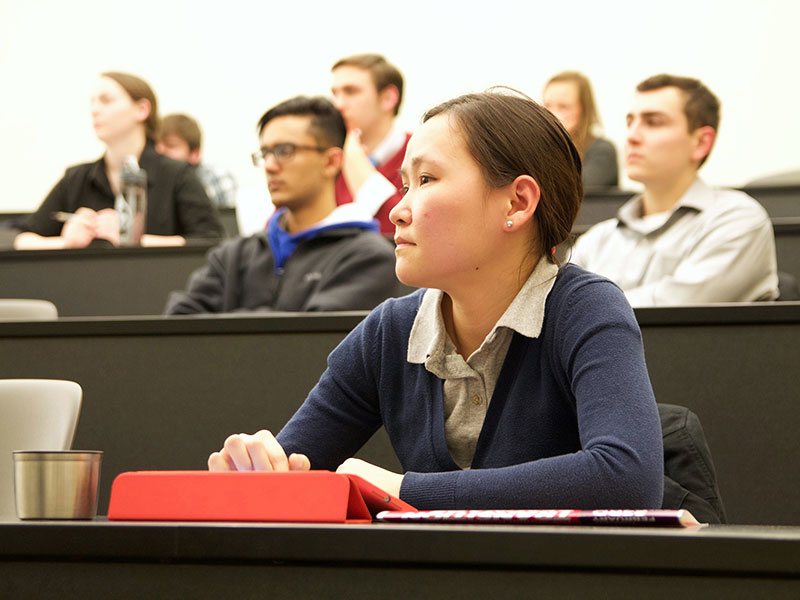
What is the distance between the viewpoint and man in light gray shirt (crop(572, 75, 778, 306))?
98.7 inches

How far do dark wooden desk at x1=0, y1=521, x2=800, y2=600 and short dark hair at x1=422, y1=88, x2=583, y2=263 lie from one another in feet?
2.04

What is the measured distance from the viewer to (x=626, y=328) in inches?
46.3

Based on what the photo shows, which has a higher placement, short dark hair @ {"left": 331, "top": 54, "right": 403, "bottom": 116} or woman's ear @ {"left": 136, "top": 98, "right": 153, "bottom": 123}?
short dark hair @ {"left": 331, "top": 54, "right": 403, "bottom": 116}

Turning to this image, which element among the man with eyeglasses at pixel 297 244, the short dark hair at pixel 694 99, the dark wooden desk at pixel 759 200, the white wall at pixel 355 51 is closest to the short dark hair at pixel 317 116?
the man with eyeglasses at pixel 297 244

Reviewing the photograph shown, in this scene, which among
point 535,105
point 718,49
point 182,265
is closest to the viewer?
point 535,105

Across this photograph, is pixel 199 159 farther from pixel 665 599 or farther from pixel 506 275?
pixel 665 599

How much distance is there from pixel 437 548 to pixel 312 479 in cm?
17

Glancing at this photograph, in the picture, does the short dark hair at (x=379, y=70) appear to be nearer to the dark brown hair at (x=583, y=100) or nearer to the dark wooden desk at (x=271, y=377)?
the dark brown hair at (x=583, y=100)

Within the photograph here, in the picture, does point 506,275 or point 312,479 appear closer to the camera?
point 312,479

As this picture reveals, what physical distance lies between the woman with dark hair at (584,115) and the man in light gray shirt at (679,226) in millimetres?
1427

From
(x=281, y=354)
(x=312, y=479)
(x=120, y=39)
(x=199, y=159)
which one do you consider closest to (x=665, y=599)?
(x=312, y=479)

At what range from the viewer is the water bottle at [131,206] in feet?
11.3

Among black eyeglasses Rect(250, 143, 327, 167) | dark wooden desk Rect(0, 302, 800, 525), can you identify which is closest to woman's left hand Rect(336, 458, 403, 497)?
dark wooden desk Rect(0, 302, 800, 525)

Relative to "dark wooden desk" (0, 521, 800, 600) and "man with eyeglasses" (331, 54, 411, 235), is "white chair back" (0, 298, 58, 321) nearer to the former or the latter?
"man with eyeglasses" (331, 54, 411, 235)
